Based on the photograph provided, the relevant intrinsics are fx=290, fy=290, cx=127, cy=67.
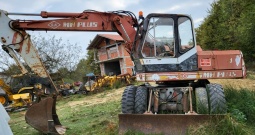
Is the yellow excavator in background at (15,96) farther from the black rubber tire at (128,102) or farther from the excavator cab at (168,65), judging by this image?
the excavator cab at (168,65)

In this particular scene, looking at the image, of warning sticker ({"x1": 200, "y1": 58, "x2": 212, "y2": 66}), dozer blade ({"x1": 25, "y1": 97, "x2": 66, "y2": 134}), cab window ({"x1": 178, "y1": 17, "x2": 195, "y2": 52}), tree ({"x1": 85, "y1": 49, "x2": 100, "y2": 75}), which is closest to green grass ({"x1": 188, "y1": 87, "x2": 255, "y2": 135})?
warning sticker ({"x1": 200, "y1": 58, "x2": 212, "y2": 66})

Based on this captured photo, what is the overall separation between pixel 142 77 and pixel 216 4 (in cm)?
2303

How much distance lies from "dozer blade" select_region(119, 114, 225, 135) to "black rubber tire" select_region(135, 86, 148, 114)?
70 cm

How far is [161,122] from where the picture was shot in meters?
5.98

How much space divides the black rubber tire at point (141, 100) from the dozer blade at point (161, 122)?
0.70 meters

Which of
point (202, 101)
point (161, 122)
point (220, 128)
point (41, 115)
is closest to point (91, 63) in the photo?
point (41, 115)

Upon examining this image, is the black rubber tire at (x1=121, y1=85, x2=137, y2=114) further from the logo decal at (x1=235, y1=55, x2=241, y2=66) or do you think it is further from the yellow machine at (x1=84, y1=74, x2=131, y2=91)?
the yellow machine at (x1=84, y1=74, x2=131, y2=91)

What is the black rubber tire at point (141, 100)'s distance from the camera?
6820 millimetres

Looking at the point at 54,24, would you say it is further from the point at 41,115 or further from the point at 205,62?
the point at 205,62

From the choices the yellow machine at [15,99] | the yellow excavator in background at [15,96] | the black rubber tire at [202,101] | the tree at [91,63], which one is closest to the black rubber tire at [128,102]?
the black rubber tire at [202,101]

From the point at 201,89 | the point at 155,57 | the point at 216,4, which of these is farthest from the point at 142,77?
the point at 216,4

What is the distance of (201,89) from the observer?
6797 mm

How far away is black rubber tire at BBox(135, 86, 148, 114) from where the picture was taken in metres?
6.82

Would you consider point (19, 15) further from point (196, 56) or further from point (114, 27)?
point (196, 56)
